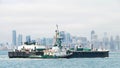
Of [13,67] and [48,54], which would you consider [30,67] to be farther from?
[48,54]

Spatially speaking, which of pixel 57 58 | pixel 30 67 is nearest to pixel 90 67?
pixel 30 67

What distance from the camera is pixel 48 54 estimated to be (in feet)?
652

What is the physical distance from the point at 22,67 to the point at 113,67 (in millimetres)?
22682

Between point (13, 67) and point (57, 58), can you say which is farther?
point (57, 58)

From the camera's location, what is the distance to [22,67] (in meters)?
137

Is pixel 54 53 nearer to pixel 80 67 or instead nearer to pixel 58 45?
pixel 58 45

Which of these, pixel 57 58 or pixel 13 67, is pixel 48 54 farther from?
pixel 13 67

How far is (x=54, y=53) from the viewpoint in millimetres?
196250

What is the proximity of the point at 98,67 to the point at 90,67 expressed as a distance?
6.62 feet

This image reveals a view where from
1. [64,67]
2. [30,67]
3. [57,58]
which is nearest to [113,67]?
[64,67]

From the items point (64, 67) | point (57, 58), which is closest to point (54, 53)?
point (57, 58)

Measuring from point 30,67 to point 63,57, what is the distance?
196 feet

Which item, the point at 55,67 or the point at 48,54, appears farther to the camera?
the point at 48,54

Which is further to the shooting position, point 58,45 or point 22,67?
point 58,45
